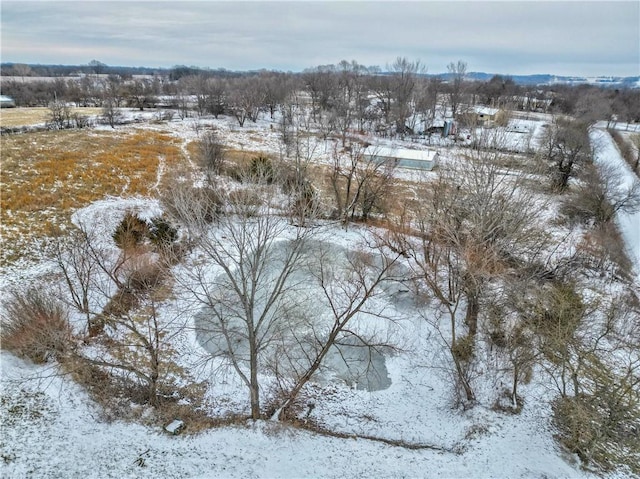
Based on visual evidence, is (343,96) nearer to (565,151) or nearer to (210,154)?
(565,151)

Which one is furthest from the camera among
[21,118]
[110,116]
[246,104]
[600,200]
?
[246,104]

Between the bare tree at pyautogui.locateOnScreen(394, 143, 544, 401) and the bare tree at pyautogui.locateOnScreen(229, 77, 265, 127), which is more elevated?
the bare tree at pyautogui.locateOnScreen(229, 77, 265, 127)

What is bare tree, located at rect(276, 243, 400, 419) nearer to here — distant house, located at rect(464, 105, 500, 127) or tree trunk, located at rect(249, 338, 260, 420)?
tree trunk, located at rect(249, 338, 260, 420)

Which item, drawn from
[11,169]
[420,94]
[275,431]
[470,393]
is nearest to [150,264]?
[275,431]

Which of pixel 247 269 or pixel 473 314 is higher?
pixel 247 269

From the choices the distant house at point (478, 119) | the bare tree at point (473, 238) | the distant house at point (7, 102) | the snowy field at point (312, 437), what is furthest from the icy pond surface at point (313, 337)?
the distant house at point (7, 102)

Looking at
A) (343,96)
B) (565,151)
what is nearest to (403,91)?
(343,96)

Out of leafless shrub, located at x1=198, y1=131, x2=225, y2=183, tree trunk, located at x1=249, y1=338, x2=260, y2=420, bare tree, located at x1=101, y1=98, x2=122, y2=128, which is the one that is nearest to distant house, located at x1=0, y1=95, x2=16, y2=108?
bare tree, located at x1=101, y1=98, x2=122, y2=128
